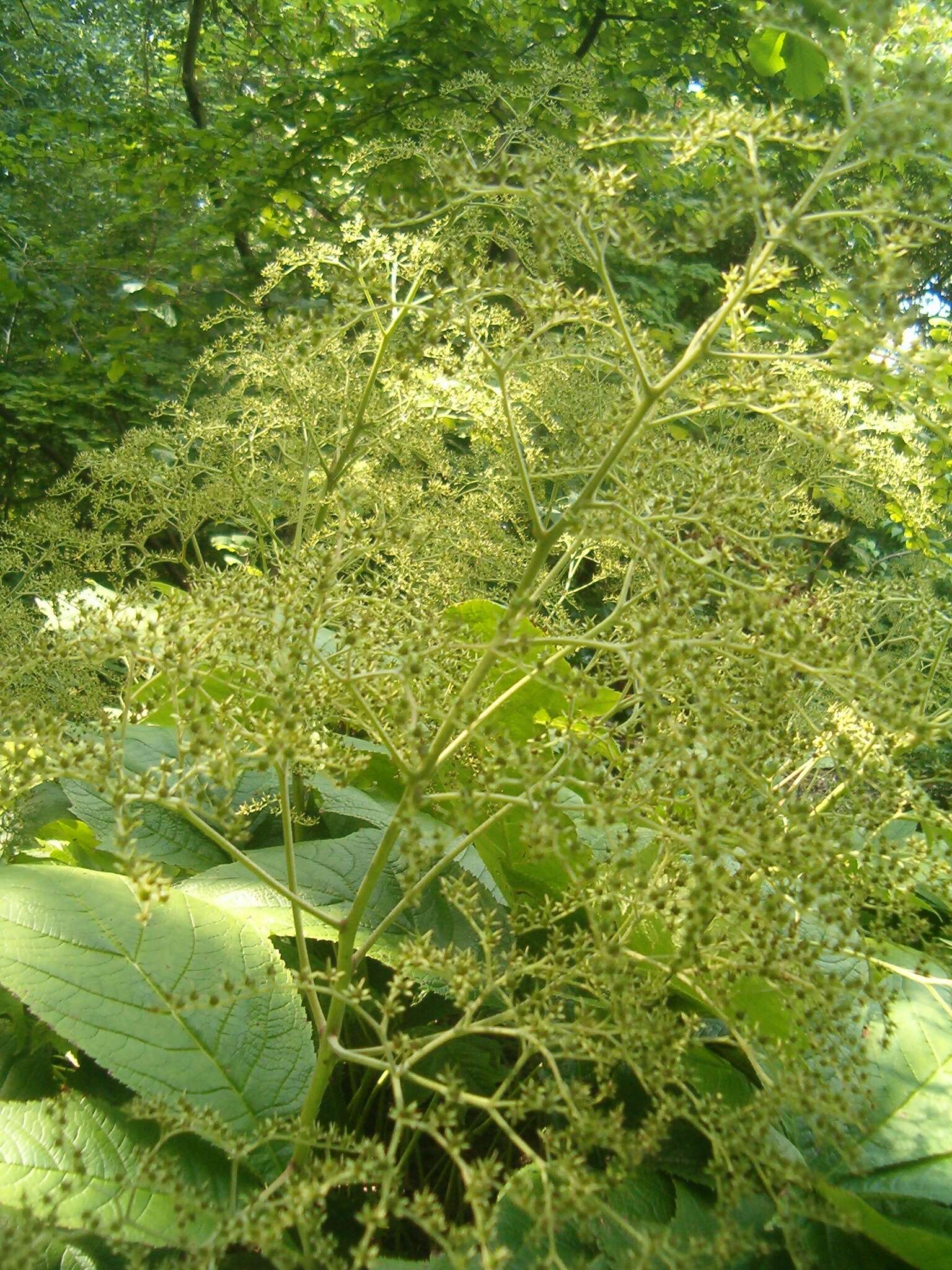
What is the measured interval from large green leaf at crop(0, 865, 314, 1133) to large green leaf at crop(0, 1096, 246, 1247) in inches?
2.5

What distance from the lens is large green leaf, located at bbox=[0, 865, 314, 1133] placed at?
120 cm

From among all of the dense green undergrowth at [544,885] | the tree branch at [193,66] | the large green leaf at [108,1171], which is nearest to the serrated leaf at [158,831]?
the dense green undergrowth at [544,885]

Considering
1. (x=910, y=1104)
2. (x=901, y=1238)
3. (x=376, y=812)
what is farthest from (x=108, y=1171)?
(x=910, y=1104)

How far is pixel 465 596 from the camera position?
2.35 metres

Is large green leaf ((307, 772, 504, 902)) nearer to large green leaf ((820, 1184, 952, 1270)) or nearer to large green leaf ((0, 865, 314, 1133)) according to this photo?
large green leaf ((0, 865, 314, 1133))

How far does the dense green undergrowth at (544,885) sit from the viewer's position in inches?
39.4

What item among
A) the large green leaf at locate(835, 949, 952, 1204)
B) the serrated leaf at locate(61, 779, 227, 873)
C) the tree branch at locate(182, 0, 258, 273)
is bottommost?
the serrated leaf at locate(61, 779, 227, 873)

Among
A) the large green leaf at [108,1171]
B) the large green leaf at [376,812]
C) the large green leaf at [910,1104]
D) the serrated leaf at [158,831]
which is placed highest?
the large green leaf at [910,1104]

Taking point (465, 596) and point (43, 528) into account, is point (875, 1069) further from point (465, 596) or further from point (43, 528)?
point (43, 528)

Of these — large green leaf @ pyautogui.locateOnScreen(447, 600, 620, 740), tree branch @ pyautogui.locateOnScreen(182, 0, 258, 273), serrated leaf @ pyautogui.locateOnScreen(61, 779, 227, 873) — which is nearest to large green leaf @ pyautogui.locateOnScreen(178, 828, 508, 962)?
serrated leaf @ pyautogui.locateOnScreen(61, 779, 227, 873)

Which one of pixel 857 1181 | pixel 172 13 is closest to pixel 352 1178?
pixel 857 1181

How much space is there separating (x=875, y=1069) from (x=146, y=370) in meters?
5.06

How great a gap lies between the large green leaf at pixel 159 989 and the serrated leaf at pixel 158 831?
212 millimetres

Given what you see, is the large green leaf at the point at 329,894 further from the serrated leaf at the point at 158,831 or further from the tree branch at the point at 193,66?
the tree branch at the point at 193,66
